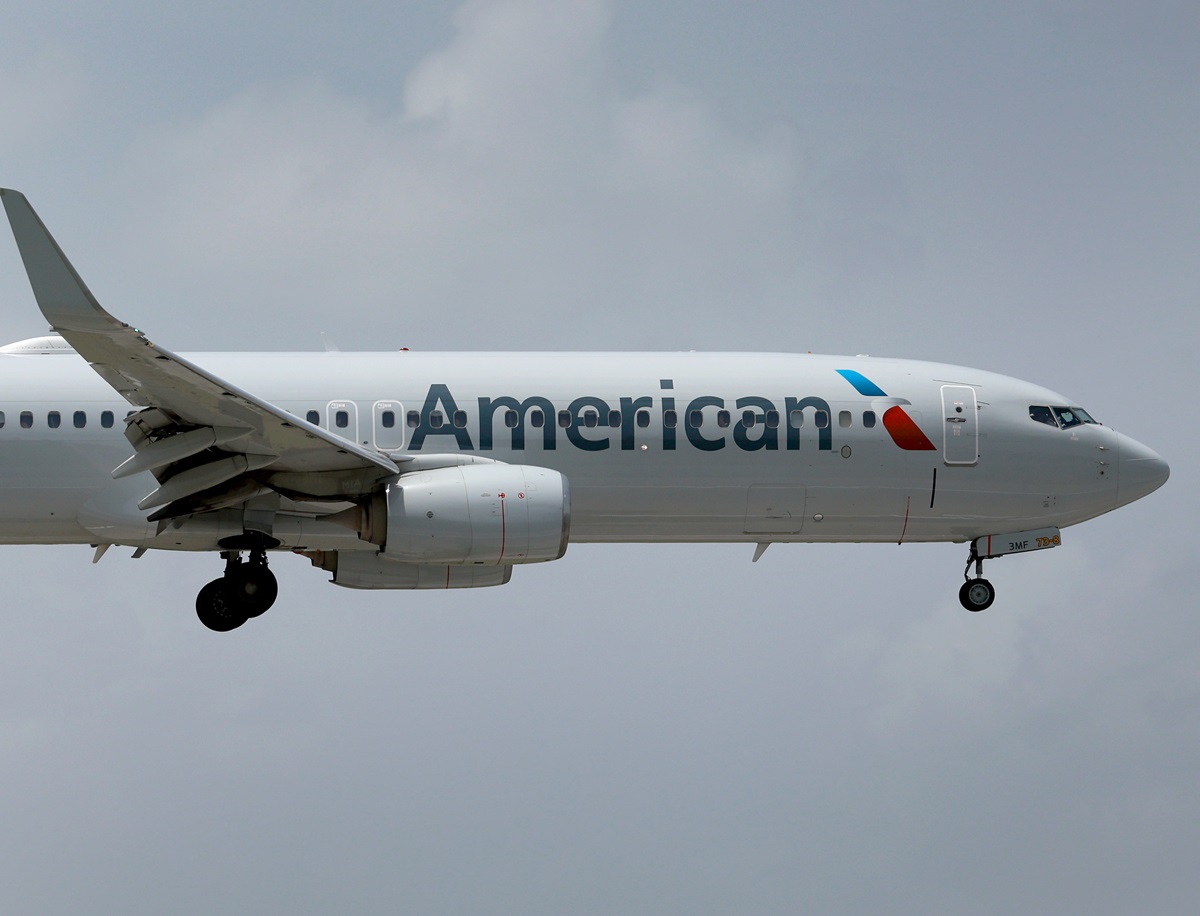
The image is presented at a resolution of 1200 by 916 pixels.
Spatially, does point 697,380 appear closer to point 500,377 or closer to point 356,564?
point 500,377

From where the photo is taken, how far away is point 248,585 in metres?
26.6

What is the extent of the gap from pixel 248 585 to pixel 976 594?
11.9m

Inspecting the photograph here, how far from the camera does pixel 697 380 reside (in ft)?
89.9

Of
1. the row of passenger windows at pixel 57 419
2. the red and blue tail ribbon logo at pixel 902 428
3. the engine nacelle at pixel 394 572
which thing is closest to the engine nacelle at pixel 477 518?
the engine nacelle at pixel 394 572

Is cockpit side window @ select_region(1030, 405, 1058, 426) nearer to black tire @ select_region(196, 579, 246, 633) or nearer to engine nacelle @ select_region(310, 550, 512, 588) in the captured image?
engine nacelle @ select_region(310, 550, 512, 588)

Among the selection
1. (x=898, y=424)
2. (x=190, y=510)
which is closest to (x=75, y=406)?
(x=190, y=510)

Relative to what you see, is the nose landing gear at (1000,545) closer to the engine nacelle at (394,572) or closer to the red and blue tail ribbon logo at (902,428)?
the red and blue tail ribbon logo at (902,428)

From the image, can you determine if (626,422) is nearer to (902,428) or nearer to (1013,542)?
(902,428)

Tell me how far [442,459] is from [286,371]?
3.04 metres

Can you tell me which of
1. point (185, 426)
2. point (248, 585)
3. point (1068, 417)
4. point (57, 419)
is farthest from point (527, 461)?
point (1068, 417)

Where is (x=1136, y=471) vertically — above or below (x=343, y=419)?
below

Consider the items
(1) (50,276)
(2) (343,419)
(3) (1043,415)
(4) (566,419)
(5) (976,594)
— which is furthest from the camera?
(5) (976,594)

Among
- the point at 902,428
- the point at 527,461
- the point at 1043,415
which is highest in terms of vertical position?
the point at 1043,415

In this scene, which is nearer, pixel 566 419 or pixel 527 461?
pixel 527 461
